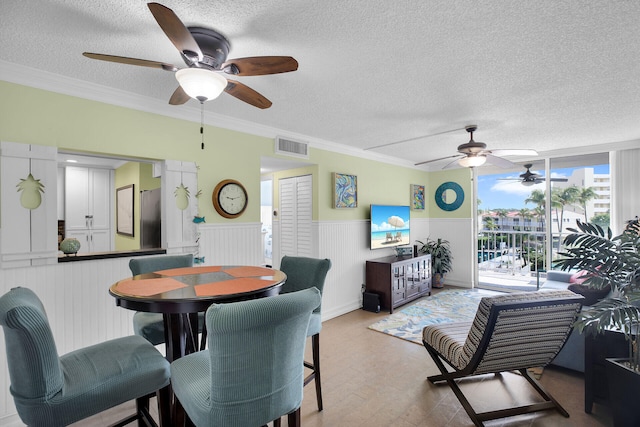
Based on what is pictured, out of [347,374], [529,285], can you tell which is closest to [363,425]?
[347,374]

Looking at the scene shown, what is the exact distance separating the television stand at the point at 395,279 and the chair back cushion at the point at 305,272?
7.26 feet

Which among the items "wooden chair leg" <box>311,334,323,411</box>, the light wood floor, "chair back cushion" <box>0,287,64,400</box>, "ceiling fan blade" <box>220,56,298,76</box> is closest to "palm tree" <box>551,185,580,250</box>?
the light wood floor

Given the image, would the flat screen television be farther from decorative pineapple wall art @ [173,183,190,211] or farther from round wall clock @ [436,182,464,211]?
decorative pineapple wall art @ [173,183,190,211]

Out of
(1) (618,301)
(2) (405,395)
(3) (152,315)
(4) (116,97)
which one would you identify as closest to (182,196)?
(4) (116,97)

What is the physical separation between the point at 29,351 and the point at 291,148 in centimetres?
300

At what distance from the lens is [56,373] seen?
3.89ft

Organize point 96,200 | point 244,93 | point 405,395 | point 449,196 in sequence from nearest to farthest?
point 244,93, point 405,395, point 96,200, point 449,196

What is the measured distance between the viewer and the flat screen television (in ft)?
15.8

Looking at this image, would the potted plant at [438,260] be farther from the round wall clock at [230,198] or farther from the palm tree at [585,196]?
the round wall clock at [230,198]

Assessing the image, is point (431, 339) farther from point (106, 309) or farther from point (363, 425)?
point (106, 309)

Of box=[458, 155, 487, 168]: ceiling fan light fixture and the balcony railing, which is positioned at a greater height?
box=[458, 155, 487, 168]: ceiling fan light fixture

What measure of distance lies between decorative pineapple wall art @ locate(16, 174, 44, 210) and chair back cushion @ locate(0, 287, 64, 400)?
1264 millimetres

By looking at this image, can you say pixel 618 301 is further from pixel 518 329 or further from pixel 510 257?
pixel 510 257

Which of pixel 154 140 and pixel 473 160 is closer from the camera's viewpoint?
pixel 154 140
